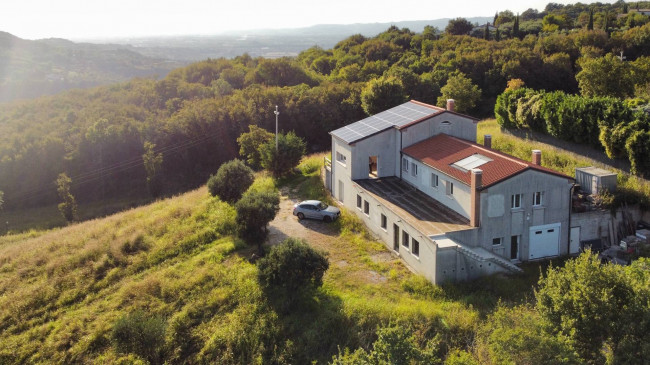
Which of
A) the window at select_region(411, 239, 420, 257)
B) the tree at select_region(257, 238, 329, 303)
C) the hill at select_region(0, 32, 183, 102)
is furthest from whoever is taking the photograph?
the hill at select_region(0, 32, 183, 102)

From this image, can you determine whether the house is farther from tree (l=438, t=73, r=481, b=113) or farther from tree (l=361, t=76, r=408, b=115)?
tree (l=361, t=76, r=408, b=115)

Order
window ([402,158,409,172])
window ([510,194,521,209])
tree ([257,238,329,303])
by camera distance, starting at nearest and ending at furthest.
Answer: tree ([257,238,329,303]) → window ([510,194,521,209]) → window ([402,158,409,172])

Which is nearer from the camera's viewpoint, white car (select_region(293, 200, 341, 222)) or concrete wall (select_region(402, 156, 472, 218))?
concrete wall (select_region(402, 156, 472, 218))

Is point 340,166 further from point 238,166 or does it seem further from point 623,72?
point 623,72

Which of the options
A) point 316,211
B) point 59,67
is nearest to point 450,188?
point 316,211

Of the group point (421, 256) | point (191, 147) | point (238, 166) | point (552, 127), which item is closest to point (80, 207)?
point (191, 147)

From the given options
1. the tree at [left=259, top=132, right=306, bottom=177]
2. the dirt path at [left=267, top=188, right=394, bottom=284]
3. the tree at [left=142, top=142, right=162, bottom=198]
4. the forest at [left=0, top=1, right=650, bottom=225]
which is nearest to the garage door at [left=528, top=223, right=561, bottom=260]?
the dirt path at [left=267, top=188, right=394, bottom=284]

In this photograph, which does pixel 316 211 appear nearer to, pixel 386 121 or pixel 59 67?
pixel 386 121
